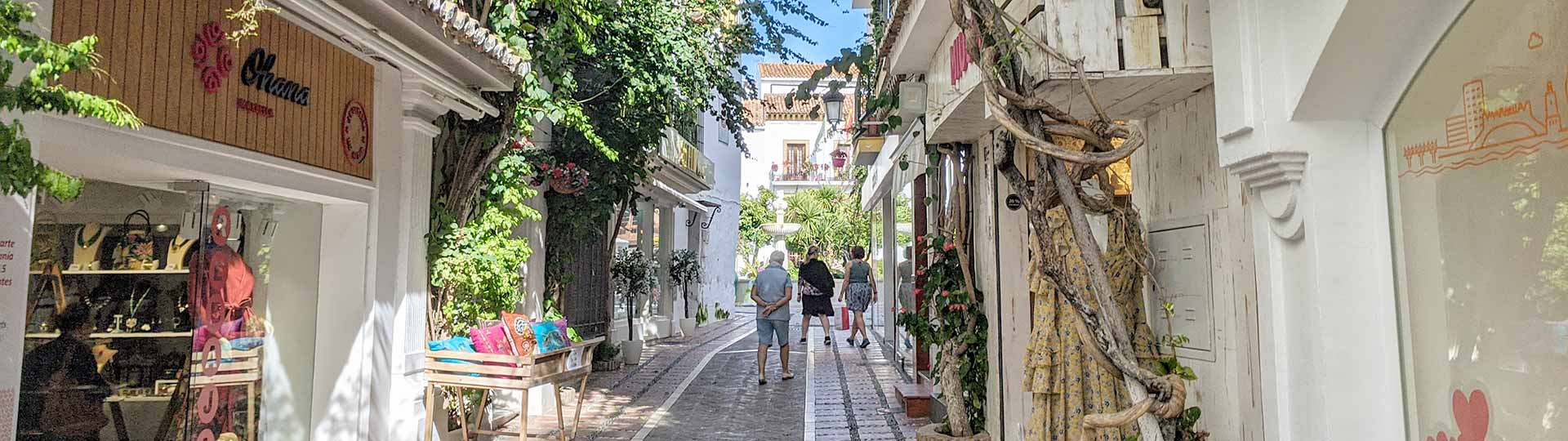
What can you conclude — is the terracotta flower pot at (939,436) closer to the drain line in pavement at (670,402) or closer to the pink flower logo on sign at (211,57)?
the drain line in pavement at (670,402)

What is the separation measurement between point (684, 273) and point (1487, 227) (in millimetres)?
14201

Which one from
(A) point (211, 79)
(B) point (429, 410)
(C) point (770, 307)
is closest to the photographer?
(A) point (211, 79)

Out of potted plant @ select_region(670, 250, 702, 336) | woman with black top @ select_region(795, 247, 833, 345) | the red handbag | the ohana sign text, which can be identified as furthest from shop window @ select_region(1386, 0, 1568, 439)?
potted plant @ select_region(670, 250, 702, 336)

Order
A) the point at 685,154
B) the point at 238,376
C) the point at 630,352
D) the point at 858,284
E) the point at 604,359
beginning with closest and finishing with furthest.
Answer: the point at 238,376, the point at 604,359, the point at 630,352, the point at 858,284, the point at 685,154

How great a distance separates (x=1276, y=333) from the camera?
2.73 metres

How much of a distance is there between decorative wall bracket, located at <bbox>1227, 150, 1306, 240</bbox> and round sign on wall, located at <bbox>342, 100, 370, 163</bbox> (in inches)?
Result: 175

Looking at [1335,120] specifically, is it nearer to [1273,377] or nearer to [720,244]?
[1273,377]

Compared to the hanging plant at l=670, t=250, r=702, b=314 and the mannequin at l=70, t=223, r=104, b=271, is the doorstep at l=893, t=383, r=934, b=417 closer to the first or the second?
the mannequin at l=70, t=223, r=104, b=271

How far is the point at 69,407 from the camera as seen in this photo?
3570mm

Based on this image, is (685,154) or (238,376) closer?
(238,376)

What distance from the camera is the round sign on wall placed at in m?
4.76

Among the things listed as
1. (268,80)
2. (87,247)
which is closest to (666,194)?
(268,80)

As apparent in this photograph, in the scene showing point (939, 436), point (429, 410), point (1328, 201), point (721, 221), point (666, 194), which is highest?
point (721, 221)

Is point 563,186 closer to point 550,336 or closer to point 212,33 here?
point 550,336
